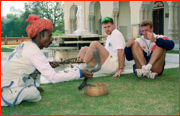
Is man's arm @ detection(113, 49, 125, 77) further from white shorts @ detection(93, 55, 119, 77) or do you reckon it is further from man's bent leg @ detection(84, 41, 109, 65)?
man's bent leg @ detection(84, 41, 109, 65)

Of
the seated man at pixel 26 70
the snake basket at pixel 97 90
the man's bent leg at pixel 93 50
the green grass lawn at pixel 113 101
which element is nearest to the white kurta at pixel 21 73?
the seated man at pixel 26 70

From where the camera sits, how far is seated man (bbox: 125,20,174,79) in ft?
10.0

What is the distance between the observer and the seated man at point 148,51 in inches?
120

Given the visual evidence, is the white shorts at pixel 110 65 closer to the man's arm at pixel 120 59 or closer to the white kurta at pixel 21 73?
the man's arm at pixel 120 59

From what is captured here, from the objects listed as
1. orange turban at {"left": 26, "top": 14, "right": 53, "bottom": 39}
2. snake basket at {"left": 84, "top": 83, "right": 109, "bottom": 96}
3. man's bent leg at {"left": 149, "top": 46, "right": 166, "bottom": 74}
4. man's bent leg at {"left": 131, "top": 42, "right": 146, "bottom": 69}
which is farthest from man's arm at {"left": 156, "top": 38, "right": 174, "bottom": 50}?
orange turban at {"left": 26, "top": 14, "right": 53, "bottom": 39}

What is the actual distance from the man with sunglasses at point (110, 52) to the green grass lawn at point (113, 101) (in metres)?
0.56

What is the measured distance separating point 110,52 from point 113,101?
158 centimetres

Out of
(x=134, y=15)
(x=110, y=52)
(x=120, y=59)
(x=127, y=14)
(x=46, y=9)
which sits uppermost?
(x=46, y=9)

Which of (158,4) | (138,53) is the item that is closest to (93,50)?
(138,53)

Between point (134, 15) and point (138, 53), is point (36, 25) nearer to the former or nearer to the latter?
point (138, 53)

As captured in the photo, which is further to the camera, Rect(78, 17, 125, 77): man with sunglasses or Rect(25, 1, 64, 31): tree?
Rect(25, 1, 64, 31): tree

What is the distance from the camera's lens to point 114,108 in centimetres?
202

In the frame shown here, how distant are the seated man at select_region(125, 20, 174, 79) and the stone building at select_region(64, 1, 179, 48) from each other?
27.0 feet

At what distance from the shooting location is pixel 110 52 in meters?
3.71
